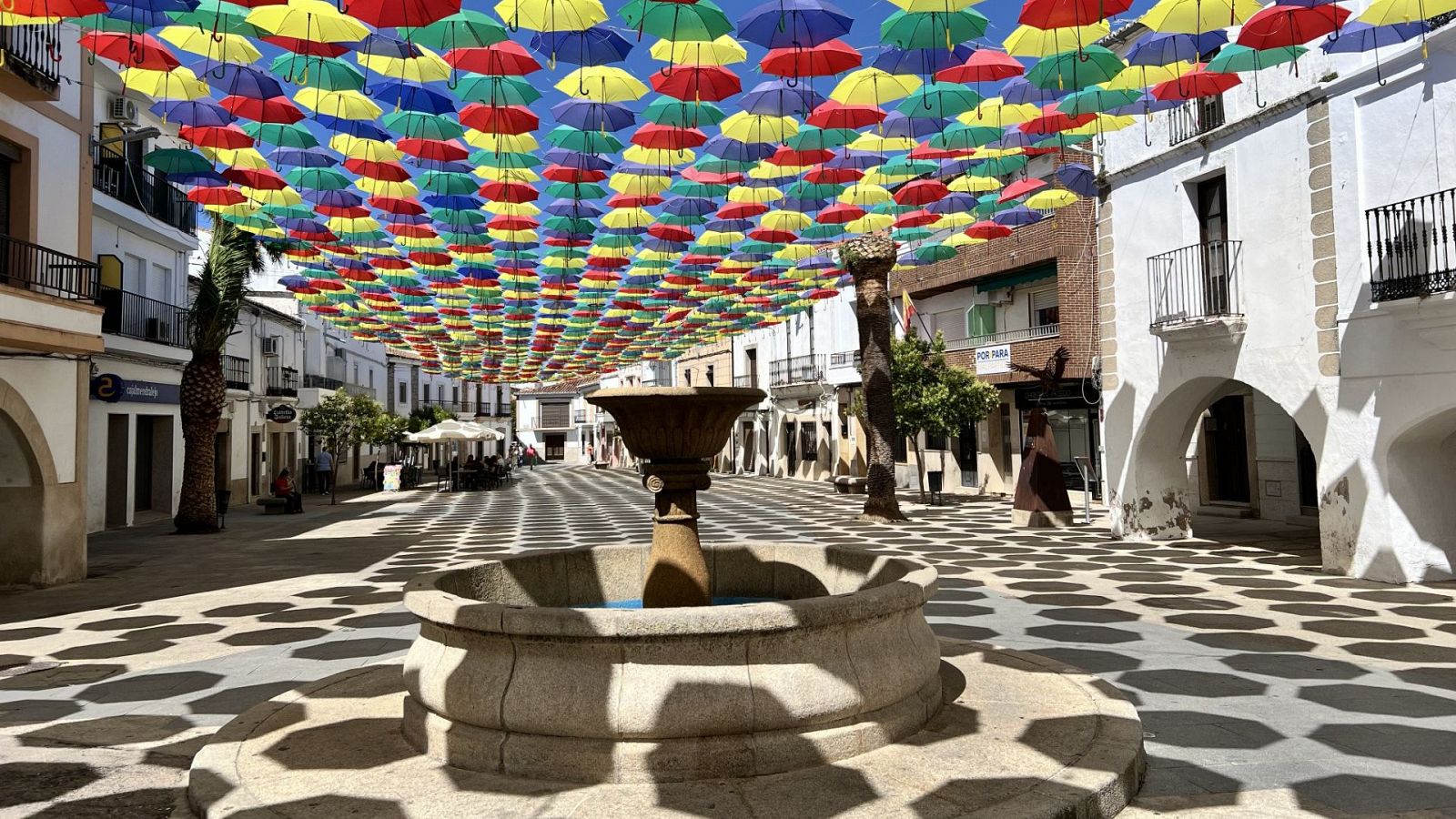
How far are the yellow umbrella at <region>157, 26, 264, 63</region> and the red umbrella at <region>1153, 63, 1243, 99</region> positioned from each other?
9711 millimetres

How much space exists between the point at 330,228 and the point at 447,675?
13023 millimetres

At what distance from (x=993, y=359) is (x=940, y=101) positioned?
1541 centimetres

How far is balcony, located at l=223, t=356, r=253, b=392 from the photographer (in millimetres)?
24797

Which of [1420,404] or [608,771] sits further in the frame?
[1420,404]

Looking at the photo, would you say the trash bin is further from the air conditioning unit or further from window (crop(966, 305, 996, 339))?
window (crop(966, 305, 996, 339))

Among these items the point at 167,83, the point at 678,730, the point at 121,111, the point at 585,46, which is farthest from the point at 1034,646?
the point at 121,111

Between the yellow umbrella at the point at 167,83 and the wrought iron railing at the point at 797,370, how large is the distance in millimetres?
27248

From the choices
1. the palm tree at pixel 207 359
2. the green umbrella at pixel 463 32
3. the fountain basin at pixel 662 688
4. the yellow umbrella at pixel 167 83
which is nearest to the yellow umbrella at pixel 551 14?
the green umbrella at pixel 463 32

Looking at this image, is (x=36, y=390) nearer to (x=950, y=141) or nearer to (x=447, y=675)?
(x=447, y=675)

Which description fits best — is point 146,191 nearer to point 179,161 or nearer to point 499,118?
point 179,161

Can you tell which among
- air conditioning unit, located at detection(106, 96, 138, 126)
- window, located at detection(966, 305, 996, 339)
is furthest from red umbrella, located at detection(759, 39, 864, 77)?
window, located at detection(966, 305, 996, 339)

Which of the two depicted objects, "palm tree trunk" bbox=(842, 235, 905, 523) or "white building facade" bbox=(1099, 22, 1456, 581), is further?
"palm tree trunk" bbox=(842, 235, 905, 523)

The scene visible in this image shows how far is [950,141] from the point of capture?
11.2 m

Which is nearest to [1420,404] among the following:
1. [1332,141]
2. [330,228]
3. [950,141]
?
[1332,141]
